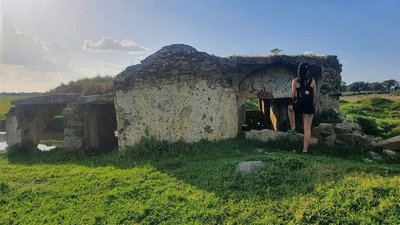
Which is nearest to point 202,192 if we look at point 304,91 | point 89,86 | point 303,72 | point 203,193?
point 203,193

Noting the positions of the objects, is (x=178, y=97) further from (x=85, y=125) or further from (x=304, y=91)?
(x=85, y=125)

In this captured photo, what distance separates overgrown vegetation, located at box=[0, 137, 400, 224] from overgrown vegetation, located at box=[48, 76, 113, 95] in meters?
3.45

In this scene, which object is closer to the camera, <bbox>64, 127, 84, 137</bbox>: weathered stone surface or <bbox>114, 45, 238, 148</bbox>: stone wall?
<bbox>114, 45, 238, 148</bbox>: stone wall

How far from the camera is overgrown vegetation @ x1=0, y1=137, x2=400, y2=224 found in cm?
454

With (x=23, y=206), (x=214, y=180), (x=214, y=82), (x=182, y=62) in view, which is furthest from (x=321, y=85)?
(x=23, y=206)

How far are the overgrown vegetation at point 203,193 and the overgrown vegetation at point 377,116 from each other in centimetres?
363

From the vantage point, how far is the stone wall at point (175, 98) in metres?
9.27

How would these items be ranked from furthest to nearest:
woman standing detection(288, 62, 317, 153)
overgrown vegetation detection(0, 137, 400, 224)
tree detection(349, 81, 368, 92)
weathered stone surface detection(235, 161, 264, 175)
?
tree detection(349, 81, 368, 92) < woman standing detection(288, 62, 317, 153) < weathered stone surface detection(235, 161, 264, 175) < overgrown vegetation detection(0, 137, 400, 224)

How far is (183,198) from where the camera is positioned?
548 cm

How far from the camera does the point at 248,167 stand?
20.5 feet

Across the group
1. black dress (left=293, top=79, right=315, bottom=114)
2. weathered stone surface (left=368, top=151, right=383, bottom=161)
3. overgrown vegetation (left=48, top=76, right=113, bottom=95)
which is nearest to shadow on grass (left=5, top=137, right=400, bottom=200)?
weathered stone surface (left=368, top=151, right=383, bottom=161)

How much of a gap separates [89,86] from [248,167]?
23.5ft

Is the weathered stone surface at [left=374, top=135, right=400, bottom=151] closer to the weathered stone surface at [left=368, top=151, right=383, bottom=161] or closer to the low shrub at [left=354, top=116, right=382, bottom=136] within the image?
the weathered stone surface at [left=368, top=151, right=383, bottom=161]

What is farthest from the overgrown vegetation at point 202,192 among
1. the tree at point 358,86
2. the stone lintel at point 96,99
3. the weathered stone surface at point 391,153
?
the tree at point 358,86
